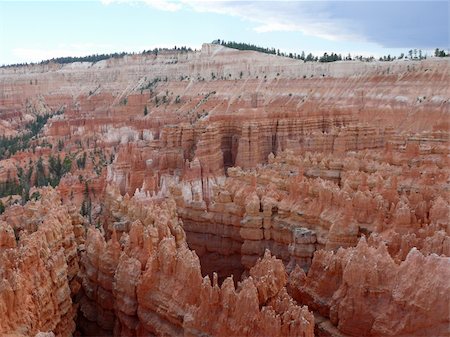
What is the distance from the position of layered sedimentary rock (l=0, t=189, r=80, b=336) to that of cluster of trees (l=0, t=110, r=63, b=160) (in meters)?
45.3

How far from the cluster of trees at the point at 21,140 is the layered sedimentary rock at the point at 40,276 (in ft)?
149

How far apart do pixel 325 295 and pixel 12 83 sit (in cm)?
11465

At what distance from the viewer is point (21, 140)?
2790 inches

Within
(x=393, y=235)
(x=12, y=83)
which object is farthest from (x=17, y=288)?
(x=12, y=83)

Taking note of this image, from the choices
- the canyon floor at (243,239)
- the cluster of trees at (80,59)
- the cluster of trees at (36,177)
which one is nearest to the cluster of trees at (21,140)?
the cluster of trees at (36,177)

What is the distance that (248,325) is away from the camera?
976 centimetres

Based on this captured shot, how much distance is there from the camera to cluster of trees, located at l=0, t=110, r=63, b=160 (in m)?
59.3

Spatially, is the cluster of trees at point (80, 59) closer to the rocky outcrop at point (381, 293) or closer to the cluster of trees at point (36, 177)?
the cluster of trees at point (36, 177)

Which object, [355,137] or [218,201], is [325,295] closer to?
[218,201]

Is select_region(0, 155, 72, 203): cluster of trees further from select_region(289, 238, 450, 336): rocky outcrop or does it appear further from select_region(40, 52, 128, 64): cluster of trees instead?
select_region(40, 52, 128, 64): cluster of trees

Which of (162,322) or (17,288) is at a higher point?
(17,288)

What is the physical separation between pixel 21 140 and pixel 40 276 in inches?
2523

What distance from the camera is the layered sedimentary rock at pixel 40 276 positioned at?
10273mm

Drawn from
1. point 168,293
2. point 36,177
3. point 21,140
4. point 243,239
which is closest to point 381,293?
point 168,293
